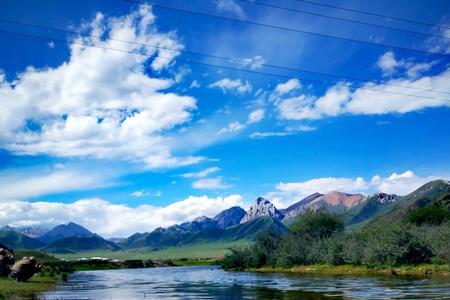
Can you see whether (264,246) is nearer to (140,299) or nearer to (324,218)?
(324,218)

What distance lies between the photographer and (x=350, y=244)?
106 meters

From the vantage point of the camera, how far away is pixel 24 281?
63438mm

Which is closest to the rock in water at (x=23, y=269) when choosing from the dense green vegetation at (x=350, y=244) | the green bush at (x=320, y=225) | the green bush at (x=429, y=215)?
the dense green vegetation at (x=350, y=244)

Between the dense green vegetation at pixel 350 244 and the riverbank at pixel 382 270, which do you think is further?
the dense green vegetation at pixel 350 244

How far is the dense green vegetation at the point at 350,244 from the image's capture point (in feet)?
295

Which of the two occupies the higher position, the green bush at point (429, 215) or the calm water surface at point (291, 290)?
the green bush at point (429, 215)

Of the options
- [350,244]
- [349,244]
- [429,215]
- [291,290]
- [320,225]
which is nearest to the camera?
[291,290]

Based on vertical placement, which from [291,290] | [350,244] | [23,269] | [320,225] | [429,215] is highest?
[429,215]

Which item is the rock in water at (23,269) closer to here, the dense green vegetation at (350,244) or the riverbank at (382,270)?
the riverbank at (382,270)

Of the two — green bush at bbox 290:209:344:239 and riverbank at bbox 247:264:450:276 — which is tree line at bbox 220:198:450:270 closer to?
green bush at bbox 290:209:344:239

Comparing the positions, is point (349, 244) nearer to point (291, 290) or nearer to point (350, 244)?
point (350, 244)

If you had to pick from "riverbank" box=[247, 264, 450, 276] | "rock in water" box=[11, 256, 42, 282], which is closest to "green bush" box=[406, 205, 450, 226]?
"riverbank" box=[247, 264, 450, 276]

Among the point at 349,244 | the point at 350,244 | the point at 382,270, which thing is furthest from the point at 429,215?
the point at 382,270

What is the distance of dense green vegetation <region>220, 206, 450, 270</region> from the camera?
3536 inches
